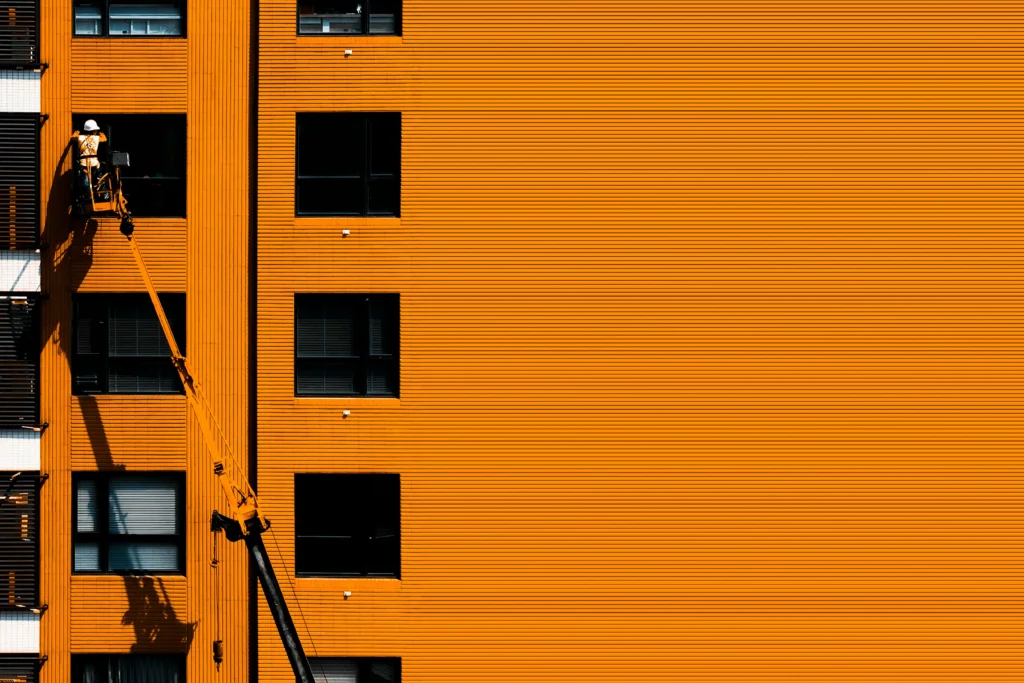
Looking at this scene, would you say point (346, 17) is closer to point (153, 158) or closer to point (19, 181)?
point (153, 158)

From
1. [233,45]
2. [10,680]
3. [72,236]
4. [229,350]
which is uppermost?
[233,45]

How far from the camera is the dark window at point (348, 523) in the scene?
16.3 m

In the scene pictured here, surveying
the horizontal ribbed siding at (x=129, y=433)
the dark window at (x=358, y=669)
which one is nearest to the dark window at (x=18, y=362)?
the horizontal ribbed siding at (x=129, y=433)

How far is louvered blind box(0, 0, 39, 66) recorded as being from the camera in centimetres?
1625

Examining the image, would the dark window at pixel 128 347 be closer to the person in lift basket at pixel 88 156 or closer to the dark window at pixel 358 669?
the person in lift basket at pixel 88 156

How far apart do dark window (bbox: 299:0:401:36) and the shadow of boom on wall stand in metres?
12.3

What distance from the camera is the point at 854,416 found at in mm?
16094

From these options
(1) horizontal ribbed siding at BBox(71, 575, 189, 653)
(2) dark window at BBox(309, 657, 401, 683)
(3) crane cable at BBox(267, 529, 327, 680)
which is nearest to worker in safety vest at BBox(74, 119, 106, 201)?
(3) crane cable at BBox(267, 529, 327, 680)

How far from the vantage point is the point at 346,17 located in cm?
1658

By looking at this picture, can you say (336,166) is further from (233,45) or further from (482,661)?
(482,661)

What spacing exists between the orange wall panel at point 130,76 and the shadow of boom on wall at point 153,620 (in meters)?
10.1

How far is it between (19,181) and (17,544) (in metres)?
7.67

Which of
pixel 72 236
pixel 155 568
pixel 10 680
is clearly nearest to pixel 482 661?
pixel 155 568

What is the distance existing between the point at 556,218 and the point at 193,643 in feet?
38.9
